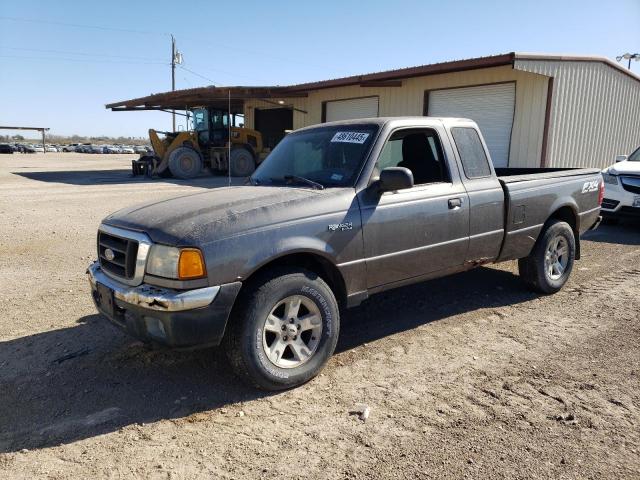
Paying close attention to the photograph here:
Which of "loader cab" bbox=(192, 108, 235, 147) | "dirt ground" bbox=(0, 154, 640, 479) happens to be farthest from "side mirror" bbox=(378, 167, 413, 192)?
"loader cab" bbox=(192, 108, 235, 147)

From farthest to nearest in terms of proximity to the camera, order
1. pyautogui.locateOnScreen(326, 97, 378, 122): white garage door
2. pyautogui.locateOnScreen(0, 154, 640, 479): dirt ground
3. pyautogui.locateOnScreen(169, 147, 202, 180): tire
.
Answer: pyautogui.locateOnScreen(169, 147, 202, 180): tire < pyautogui.locateOnScreen(326, 97, 378, 122): white garage door < pyautogui.locateOnScreen(0, 154, 640, 479): dirt ground

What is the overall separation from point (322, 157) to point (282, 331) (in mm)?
1659

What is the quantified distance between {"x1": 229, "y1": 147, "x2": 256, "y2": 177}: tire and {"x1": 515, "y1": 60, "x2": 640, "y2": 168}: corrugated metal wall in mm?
12714

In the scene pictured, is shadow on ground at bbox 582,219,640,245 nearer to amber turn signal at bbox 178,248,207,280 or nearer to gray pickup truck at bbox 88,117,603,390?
gray pickup truck at bbox 88,117,603,390

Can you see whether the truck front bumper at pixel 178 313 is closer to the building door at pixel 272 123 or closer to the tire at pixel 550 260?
the tire at pixel 550 260

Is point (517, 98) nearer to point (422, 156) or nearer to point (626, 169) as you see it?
point (626, 169)

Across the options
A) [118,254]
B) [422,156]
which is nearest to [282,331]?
[118,254]

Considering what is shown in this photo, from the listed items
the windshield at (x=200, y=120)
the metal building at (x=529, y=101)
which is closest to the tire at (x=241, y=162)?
the windshield at (x=200, y=120)

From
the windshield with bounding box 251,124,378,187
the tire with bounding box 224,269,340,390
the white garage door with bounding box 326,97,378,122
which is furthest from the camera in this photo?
the white garage door with bounding box 326,97,378,122

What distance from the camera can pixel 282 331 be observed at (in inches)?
142

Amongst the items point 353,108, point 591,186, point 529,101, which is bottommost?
point 591,186

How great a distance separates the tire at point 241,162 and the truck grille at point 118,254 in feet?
59.9

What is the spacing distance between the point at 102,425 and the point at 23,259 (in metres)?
5.03

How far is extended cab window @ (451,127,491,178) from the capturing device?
191 inches
